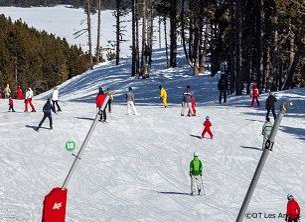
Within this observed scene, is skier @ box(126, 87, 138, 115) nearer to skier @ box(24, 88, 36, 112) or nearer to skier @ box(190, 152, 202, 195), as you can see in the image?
skier @ box(24, 88, 36, 112)

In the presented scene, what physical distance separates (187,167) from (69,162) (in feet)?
14.3

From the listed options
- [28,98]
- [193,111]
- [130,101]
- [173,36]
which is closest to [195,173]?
[130,101]

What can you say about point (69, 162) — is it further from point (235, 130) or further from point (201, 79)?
point (201, 79)

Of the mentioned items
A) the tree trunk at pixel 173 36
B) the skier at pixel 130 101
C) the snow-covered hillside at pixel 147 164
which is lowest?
the snow-covered hillside at pixel 147 164

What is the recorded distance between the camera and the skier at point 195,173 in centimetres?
1834

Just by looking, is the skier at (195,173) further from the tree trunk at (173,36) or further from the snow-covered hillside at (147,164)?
the tree trunk at (173,36)

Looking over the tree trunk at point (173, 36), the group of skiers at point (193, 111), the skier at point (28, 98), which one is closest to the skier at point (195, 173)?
the group of skiers at point (193, 111)

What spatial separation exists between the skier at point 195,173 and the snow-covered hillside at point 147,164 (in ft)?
1.17

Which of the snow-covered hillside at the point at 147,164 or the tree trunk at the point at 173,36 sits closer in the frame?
the snow-covered hillside at the point at 147,164

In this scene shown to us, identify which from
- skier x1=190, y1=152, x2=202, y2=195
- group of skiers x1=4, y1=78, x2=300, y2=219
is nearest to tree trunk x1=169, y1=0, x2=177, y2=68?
group of skiers x1=4, y1=78, x2=300, y2=219

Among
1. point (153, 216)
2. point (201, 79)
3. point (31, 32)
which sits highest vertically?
point (31, 32)

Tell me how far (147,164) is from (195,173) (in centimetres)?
436

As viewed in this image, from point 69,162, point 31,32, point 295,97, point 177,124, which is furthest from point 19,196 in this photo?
point 31,32

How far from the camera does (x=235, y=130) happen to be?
27734 mm
